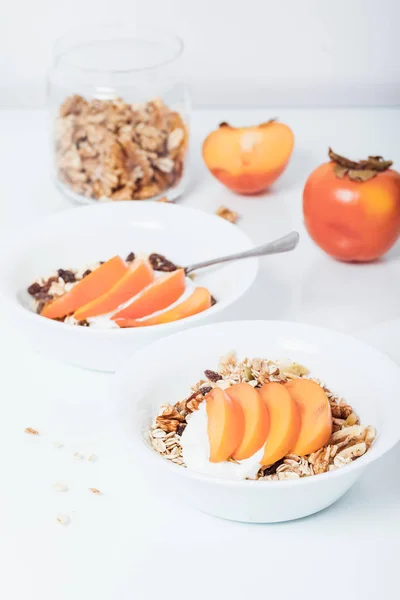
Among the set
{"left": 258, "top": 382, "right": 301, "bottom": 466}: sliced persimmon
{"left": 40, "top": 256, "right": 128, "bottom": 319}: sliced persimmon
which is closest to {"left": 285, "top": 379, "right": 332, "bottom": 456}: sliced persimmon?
{"left": 258, "top": 382, "right": 301, "bottom": 466}: sliced persimmon

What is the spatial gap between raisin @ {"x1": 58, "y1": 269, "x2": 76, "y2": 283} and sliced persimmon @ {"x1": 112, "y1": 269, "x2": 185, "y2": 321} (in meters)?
0.13

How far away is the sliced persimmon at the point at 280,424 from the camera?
0.88m

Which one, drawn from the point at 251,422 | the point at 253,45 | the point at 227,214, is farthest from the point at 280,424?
the point at 253,45

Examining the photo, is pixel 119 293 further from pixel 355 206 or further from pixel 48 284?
pixel 355 206

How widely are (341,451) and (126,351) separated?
0.98ft

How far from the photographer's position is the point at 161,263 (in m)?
1.29

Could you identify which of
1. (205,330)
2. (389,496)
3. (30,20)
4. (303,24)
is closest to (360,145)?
(303,24)

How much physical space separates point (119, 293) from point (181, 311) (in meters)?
0.08

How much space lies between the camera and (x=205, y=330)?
1033mm

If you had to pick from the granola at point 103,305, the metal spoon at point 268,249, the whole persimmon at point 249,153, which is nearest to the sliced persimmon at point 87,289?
the granola at point 103,305

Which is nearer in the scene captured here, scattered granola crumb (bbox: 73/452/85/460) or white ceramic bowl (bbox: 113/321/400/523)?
white ceramic bowl (bbox: 113/321/400/523)

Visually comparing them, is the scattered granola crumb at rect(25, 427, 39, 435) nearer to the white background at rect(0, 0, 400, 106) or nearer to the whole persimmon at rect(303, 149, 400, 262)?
the whole persimmon at rect(303, 149, 400, 262)

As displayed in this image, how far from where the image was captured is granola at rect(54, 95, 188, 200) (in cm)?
145

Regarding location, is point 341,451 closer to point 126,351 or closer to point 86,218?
point 126,351
